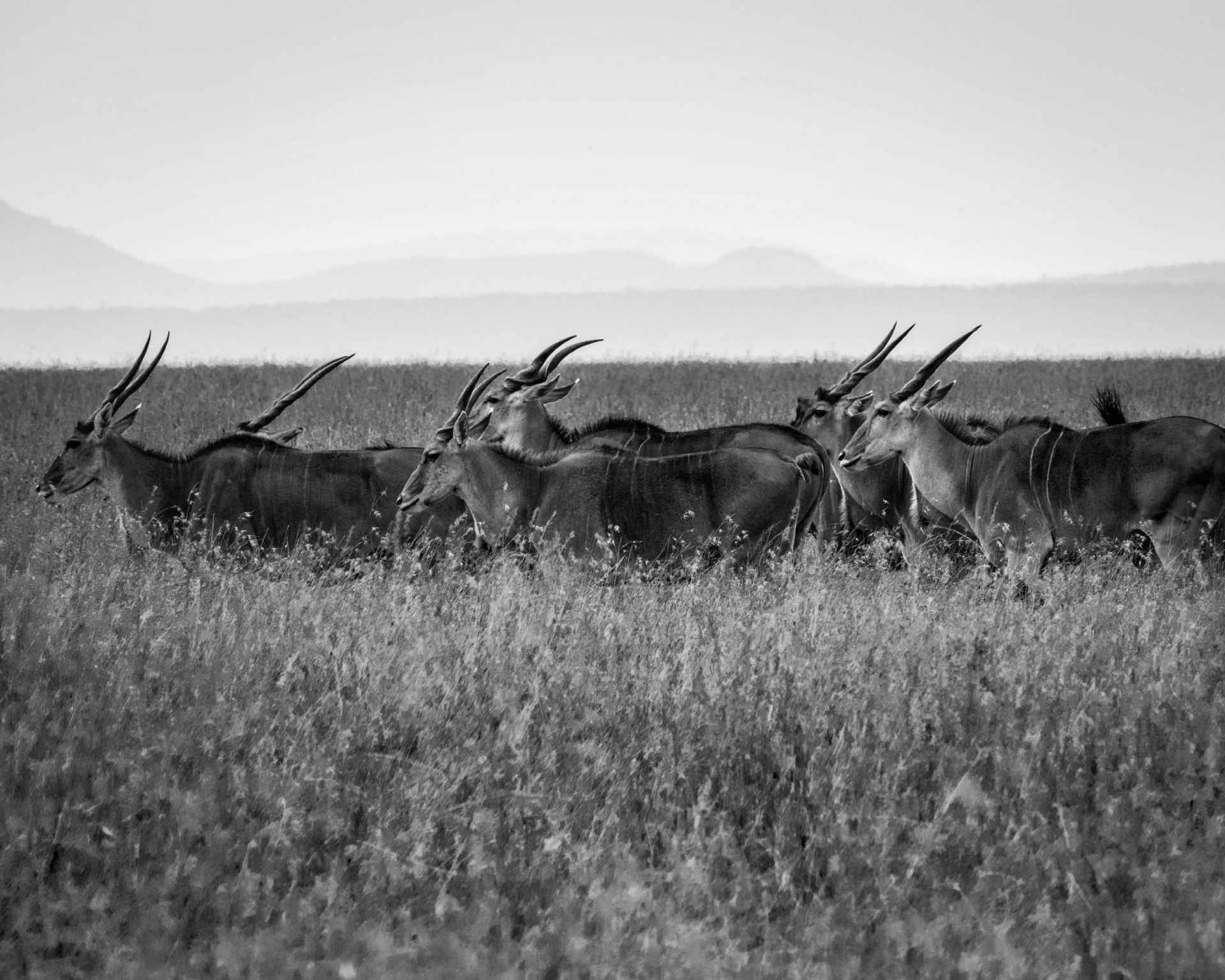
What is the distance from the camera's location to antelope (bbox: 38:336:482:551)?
10.6m

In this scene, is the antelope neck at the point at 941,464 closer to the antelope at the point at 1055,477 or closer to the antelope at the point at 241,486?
the antelope at the point at 1055,477

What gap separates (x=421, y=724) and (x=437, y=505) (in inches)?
213

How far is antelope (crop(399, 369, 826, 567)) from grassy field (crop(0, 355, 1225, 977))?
1.77 metres

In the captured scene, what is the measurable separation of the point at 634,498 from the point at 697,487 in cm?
46

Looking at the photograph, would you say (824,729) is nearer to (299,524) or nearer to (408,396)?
(299,524)

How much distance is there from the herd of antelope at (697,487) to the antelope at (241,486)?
0.02 metres

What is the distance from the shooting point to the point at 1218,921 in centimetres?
383

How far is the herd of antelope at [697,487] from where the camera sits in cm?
961

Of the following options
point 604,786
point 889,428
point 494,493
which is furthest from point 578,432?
point 604,786

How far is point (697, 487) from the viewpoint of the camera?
9.77 m

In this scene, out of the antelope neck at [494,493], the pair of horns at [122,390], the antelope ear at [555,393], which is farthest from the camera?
the antelope ear at [555,393]

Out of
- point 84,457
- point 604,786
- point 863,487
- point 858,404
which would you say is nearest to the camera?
point 604,786

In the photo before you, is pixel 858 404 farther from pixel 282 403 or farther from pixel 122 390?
pixel 122 390

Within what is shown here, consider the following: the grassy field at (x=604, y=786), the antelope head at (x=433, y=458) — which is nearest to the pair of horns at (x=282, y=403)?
the antelope head at (x=433, y=458)
